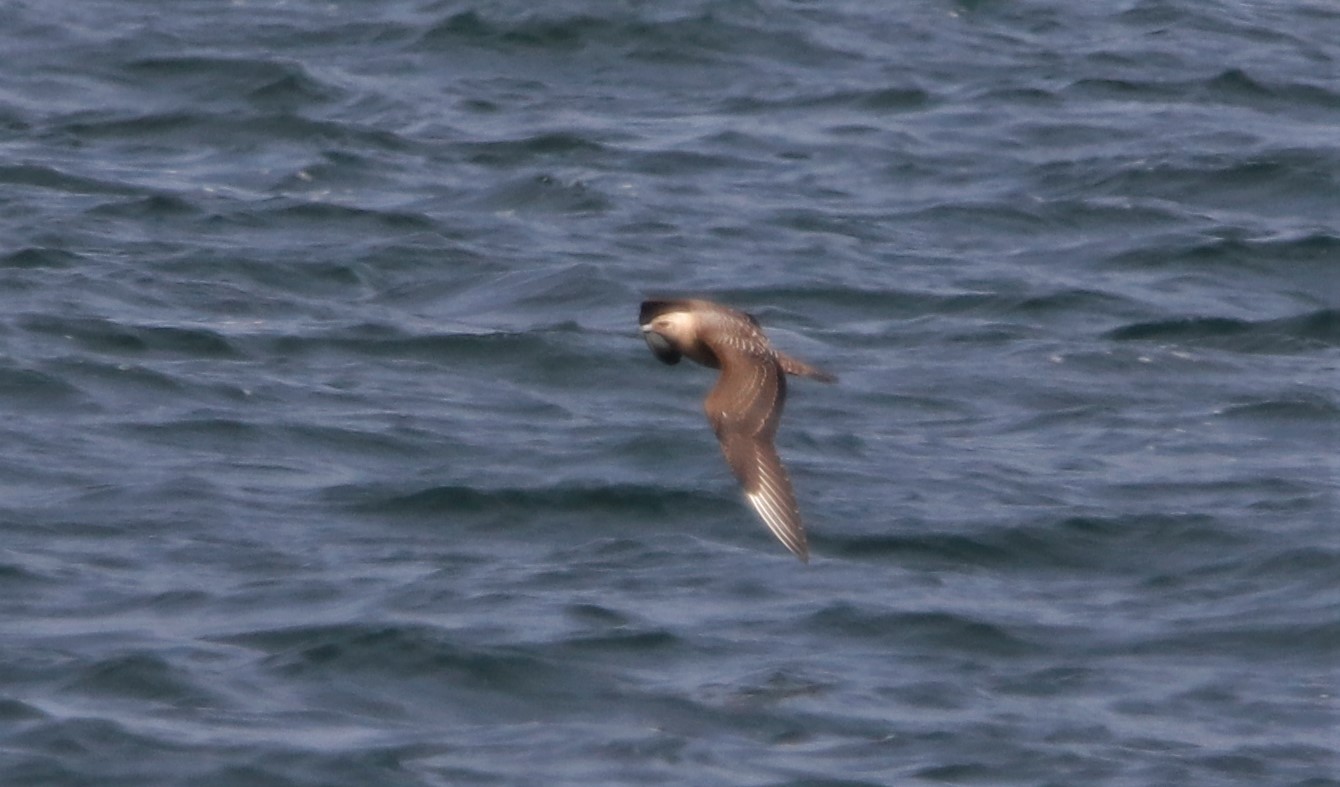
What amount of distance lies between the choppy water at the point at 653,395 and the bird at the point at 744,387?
57.8 inches

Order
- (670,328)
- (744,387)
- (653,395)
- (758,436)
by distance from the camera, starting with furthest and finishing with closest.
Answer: (653,395)
(670,328)
(744,387)
(758,436)

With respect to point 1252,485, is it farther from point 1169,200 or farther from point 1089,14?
point 1089,14

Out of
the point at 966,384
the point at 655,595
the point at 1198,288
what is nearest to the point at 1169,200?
the point at 1198,288

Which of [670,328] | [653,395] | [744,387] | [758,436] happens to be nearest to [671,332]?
[670,328]

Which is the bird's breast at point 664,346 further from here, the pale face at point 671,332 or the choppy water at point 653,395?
the choppy water at point 653,395

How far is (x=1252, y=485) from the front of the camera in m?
13.7

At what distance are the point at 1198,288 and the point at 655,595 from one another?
5384 millimetres

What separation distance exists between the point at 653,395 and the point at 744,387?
5.09 metres

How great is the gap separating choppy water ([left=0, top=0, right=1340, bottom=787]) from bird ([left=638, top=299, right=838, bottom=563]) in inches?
57.8

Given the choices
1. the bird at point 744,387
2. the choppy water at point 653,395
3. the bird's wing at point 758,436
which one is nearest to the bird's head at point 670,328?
the bird at point 744,387

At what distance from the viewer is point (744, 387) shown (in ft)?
31.5

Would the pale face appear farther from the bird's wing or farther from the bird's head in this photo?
the bird's wing

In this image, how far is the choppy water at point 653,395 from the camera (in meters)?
11.0

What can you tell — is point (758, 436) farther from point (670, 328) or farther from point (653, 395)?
point (653, 395)
